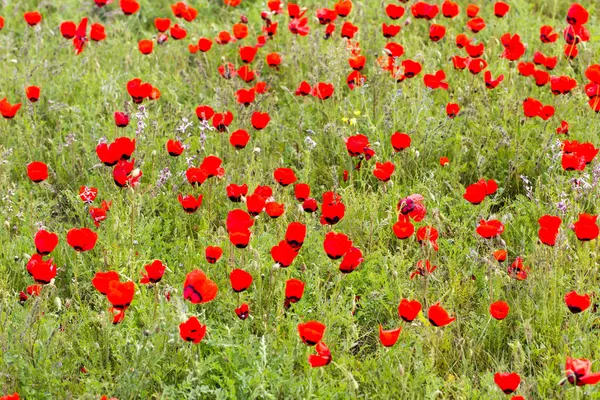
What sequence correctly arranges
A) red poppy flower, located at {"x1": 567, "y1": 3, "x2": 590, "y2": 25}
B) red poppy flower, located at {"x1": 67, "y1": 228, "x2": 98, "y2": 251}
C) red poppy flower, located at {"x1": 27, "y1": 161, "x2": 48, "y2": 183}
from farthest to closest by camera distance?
red poppy flower, located at {"x1": 567, "y1": 3, "x2": 590, "y2": 25}, red poppy flower, located at {"x1": 27, "y1": 161, "x2": 48, "y2": 183}, red poppy flower, located at {"x1": 67, "y1": 228, "x2": 98, "y2": 251}

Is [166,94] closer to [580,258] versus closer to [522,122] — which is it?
[522,122]

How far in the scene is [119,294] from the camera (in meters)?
2.46

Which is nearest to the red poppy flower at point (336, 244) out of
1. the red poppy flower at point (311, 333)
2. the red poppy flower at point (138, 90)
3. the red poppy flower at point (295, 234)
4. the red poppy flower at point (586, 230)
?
the red poppy flower at point (295, 234)

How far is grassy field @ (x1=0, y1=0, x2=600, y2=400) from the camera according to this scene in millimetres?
2658

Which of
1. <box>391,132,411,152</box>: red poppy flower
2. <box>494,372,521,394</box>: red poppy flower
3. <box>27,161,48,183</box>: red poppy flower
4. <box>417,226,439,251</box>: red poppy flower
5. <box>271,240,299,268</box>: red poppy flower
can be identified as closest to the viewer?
<box>494,372,521,394</box>: red poppy flower

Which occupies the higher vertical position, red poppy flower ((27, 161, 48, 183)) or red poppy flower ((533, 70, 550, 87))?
red poppy flower ((533, 70, 550, 87))

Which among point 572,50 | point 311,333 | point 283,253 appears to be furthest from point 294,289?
point 572,50

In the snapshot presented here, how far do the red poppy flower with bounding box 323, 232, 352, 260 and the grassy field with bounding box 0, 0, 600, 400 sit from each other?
22cm

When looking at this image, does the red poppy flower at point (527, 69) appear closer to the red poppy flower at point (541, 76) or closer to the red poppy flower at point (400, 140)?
the red poppy flower at point (541, 76)

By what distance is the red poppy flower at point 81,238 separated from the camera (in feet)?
9.16

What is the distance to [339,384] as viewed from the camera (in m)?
2.64

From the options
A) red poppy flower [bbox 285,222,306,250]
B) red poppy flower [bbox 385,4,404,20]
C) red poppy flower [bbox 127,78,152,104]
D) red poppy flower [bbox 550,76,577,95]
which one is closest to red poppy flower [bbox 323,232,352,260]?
red poppy flower [bbox 285,222,306,250]

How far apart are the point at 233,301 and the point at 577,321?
3.79ft

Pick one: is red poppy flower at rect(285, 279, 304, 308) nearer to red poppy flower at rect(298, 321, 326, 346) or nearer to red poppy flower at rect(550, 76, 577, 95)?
red poppy flower at rect(298, 321, 326, 346)
